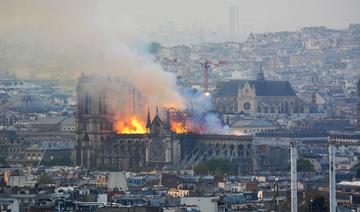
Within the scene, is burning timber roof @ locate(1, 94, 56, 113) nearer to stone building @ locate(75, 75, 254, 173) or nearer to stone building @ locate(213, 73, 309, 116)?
stone building @ locate(213, 73, 309, 116)

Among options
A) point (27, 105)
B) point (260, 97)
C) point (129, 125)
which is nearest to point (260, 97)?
point (260, 97)

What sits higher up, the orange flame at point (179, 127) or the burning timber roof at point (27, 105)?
the burning timber roof at point (27, 105)

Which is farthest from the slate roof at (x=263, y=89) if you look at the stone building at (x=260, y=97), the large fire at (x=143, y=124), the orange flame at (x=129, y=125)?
the large fire at (x=143, y=124)

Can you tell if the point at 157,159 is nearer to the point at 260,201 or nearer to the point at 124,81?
the point at 124,81

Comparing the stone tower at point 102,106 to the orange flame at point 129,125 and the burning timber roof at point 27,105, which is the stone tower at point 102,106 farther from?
the burning timber roof at point 27,105

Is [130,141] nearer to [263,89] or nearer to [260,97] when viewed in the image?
[263,89]

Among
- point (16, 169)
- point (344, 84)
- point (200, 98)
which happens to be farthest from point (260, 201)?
point (344, 84)
